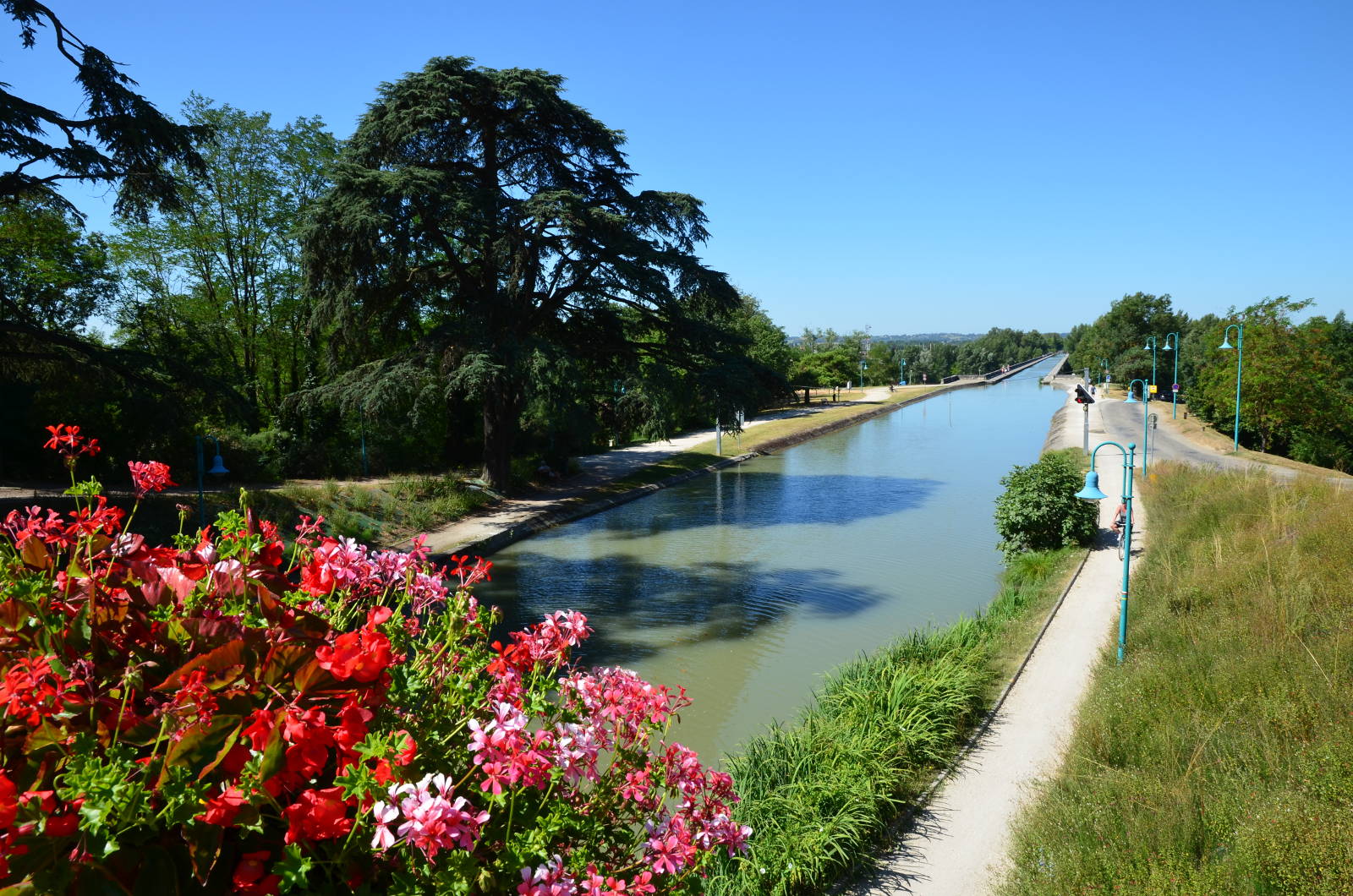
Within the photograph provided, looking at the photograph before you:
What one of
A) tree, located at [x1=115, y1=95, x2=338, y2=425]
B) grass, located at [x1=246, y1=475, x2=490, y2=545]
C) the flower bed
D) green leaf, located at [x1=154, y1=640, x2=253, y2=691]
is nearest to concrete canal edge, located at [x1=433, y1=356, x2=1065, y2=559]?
grass, located at [x1=246, y1=475, x2=490, y2=545]

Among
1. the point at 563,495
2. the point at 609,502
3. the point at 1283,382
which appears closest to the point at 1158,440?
the point at 1283,382

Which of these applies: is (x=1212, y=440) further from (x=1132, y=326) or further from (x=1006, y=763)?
(x=1132, y=326)

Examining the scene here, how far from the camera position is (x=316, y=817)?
1771 millimetres

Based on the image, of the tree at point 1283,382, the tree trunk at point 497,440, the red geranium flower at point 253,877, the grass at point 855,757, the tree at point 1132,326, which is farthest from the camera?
the tree at point 1132,326

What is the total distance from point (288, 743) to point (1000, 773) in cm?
700

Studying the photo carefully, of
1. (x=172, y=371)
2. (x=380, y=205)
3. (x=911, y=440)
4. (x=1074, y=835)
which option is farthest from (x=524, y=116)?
(x=911, y=440)

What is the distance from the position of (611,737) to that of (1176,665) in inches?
295

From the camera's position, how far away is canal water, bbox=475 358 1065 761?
10766 mm

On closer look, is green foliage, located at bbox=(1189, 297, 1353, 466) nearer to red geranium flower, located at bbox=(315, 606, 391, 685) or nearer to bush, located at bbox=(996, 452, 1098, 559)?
bush, located at bbox=(996, 452, 1098, 559)

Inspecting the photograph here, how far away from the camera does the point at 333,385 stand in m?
20.1

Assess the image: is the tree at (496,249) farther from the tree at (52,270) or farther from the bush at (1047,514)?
the bush at (1047,514)

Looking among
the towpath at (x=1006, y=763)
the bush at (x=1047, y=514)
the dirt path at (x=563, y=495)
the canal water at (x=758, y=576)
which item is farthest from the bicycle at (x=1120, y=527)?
the dirt path at (x=563, y=495)

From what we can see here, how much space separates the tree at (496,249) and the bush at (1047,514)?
7328mm

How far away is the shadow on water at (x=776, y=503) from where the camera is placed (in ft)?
66.6
